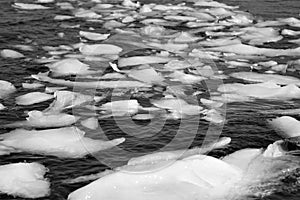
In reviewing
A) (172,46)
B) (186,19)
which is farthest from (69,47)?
(186,19)

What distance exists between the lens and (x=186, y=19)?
368 inches

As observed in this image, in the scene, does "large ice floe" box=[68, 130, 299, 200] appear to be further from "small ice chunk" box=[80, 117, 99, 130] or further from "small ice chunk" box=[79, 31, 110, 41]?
"small ice chunk" box=[79, 31, 110, 41]

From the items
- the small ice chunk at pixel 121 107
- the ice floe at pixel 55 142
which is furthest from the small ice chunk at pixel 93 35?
the ice floe at pixel 55 142

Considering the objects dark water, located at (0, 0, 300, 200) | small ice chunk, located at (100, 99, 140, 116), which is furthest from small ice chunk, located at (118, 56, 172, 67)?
small ice chunk, located at (100, 99, 140, 116)

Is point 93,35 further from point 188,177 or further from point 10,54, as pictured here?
point 188,177

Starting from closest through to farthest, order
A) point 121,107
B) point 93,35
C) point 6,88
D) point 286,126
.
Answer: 1. point 286,126
2. point 121,107
3. point 6,88
4. point 93,35


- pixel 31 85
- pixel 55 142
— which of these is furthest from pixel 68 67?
pixel 55 142

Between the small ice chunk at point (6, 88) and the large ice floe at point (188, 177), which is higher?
the large ice floe at point (188, 177)

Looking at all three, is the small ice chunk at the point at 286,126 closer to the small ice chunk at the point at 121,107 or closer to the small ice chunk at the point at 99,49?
the small ice chunk at the point at 121,107

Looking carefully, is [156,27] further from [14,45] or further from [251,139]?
[251,139]

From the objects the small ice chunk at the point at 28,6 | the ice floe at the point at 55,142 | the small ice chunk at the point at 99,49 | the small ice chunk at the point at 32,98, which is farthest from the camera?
the small ice chunk at the point at 28,6

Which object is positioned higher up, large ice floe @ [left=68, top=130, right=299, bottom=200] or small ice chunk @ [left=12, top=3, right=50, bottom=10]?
large ice floe @ [left=68, top=130, right=299, bottom=200]

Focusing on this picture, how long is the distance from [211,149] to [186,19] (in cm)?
498

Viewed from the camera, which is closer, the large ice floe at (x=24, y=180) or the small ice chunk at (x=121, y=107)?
the large ice floe at (x=24, y=180)
